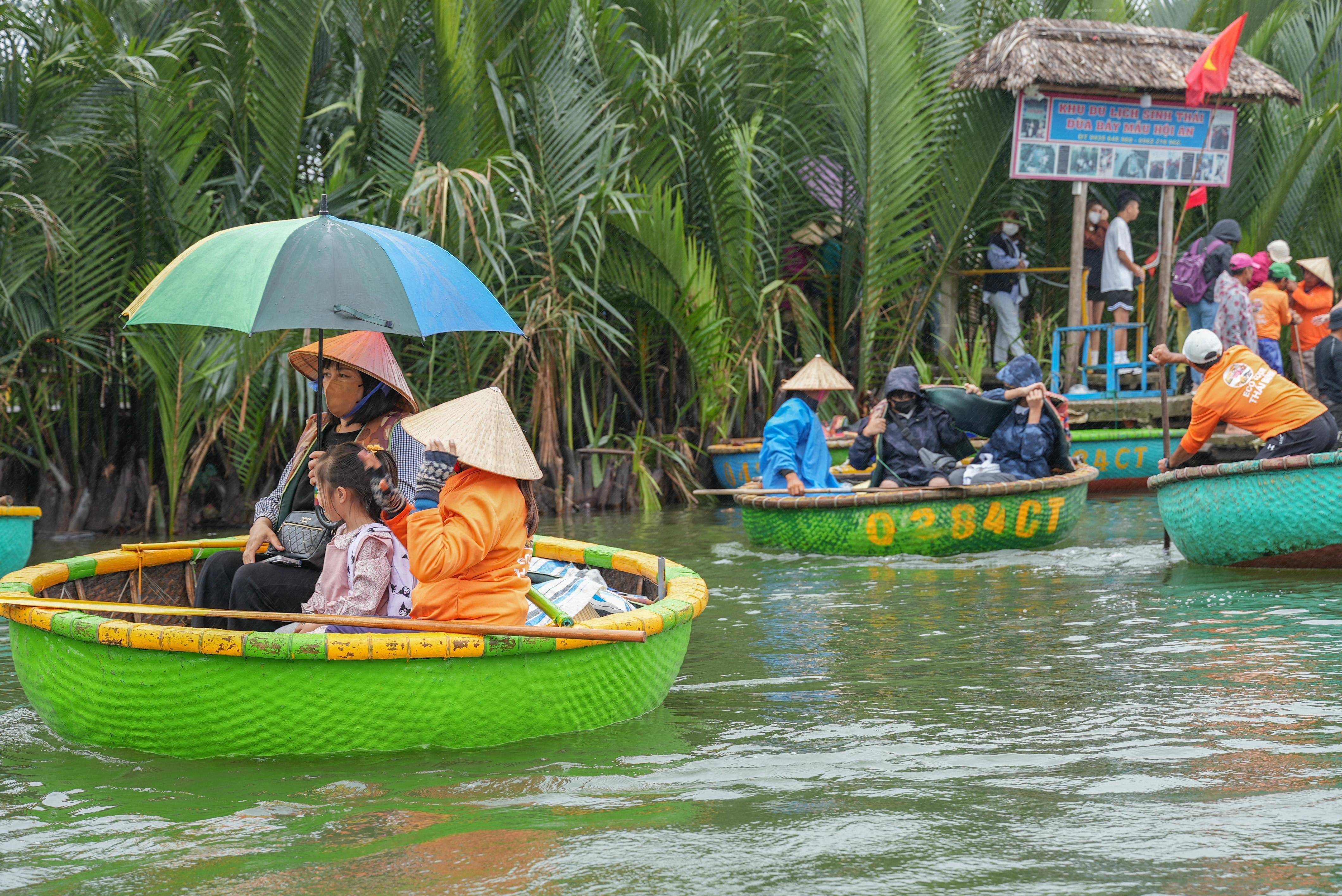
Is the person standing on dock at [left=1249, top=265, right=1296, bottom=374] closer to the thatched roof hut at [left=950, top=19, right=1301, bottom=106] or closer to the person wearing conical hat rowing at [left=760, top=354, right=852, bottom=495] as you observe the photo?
the thatched roof hut at [left=950, top=19, right=1301, bottom=106]

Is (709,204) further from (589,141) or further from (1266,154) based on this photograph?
(1266,154)

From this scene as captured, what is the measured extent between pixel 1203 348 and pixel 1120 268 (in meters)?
6.26

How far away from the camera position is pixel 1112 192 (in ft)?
53.3

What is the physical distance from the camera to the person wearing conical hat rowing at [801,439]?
1013 cm

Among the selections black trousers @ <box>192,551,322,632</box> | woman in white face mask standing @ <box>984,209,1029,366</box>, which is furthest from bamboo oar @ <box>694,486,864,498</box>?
woman in white face mask standing @ <box>984,209,1029,366</box>

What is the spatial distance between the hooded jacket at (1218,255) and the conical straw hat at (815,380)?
16.4 ft

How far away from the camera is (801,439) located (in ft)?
34.0

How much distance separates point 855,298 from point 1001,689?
32.1ft

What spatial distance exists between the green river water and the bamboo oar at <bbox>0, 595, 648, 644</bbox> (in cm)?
29

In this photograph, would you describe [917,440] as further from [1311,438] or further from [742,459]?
[742,459]

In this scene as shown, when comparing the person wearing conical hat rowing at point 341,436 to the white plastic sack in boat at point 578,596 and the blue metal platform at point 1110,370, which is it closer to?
the white plastic sack in boat at point 578,596

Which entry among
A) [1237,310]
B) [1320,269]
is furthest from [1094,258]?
[1237,310]

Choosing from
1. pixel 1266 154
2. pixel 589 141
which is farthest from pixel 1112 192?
pixel 589 141

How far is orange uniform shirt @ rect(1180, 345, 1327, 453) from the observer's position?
27.3 ft
